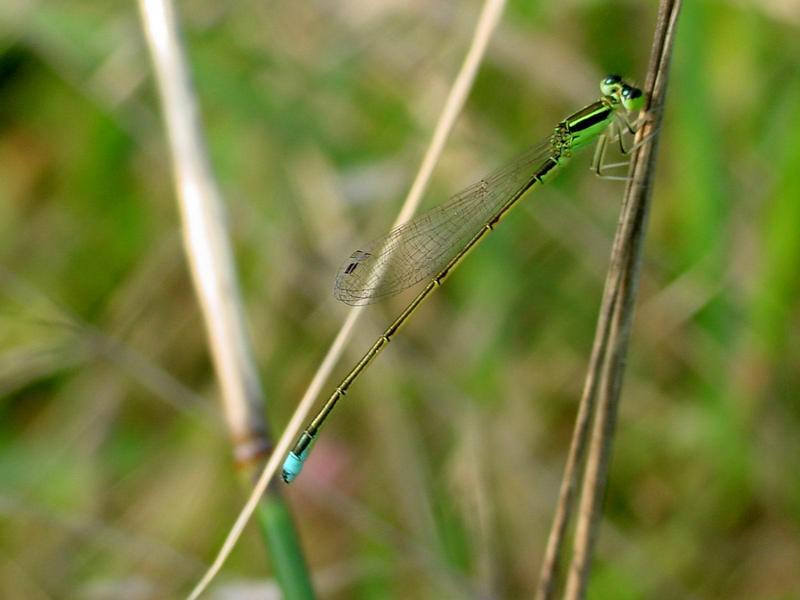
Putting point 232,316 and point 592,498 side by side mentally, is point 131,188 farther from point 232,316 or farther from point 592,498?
point 592,498

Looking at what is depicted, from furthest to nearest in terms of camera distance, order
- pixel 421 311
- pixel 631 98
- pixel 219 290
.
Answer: pixel 421 311, pixel 631 98, pixel 219 290

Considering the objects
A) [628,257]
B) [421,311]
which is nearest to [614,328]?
[628,257]

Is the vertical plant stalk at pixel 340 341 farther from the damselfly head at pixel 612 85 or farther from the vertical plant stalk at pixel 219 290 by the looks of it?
the damselfly head at pixel 612 85

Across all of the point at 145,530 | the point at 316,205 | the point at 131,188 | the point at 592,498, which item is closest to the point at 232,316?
the point at 592,498

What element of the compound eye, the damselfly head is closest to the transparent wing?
the damselfly head

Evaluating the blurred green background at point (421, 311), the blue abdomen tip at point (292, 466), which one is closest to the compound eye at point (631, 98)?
the blurred green background at point (421, 311)

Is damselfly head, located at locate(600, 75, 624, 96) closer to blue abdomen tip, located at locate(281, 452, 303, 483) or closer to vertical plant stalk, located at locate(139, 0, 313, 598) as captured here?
vertical plant stalk, located at locate(139, 0, 313, 598)

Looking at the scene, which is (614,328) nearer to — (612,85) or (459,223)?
(612,85)
